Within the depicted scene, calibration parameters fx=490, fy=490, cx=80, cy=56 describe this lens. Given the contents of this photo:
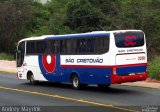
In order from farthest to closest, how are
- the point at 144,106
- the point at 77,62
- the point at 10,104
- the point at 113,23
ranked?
1. the point at 113,23
2. the point at 77,62
3. the point at 10,104
4. the point at 144,106

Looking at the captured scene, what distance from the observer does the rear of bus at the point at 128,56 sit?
69.8ft

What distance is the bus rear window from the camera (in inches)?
848

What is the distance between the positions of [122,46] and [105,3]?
28182mm

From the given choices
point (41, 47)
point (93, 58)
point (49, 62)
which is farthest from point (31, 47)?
point (93, 58)

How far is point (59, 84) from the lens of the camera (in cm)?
2712

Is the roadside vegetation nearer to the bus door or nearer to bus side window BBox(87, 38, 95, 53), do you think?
bus side window BBox(87, 38, 95, 53)

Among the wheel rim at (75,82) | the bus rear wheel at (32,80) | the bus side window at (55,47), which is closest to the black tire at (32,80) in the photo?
the bus rear wheel at (32,80)

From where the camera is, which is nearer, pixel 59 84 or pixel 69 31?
pixel 59 84

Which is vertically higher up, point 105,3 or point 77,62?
point 105,3

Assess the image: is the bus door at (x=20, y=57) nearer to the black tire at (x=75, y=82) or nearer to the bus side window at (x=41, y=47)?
the bus side window at (x=41, y=47)

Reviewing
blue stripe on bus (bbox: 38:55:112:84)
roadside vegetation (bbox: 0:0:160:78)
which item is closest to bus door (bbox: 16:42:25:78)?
blue stripe on bus (bbox: 38:55:112:84)

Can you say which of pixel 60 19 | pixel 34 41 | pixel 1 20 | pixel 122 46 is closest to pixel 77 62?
pixel 122 46

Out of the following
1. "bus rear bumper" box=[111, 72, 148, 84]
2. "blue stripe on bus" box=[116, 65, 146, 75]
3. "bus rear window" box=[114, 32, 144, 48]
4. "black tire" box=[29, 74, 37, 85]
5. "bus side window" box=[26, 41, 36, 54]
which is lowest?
"black tire" box=[29, 74, 37, 85]

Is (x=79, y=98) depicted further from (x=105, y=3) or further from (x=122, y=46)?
(x=105, y=3)
